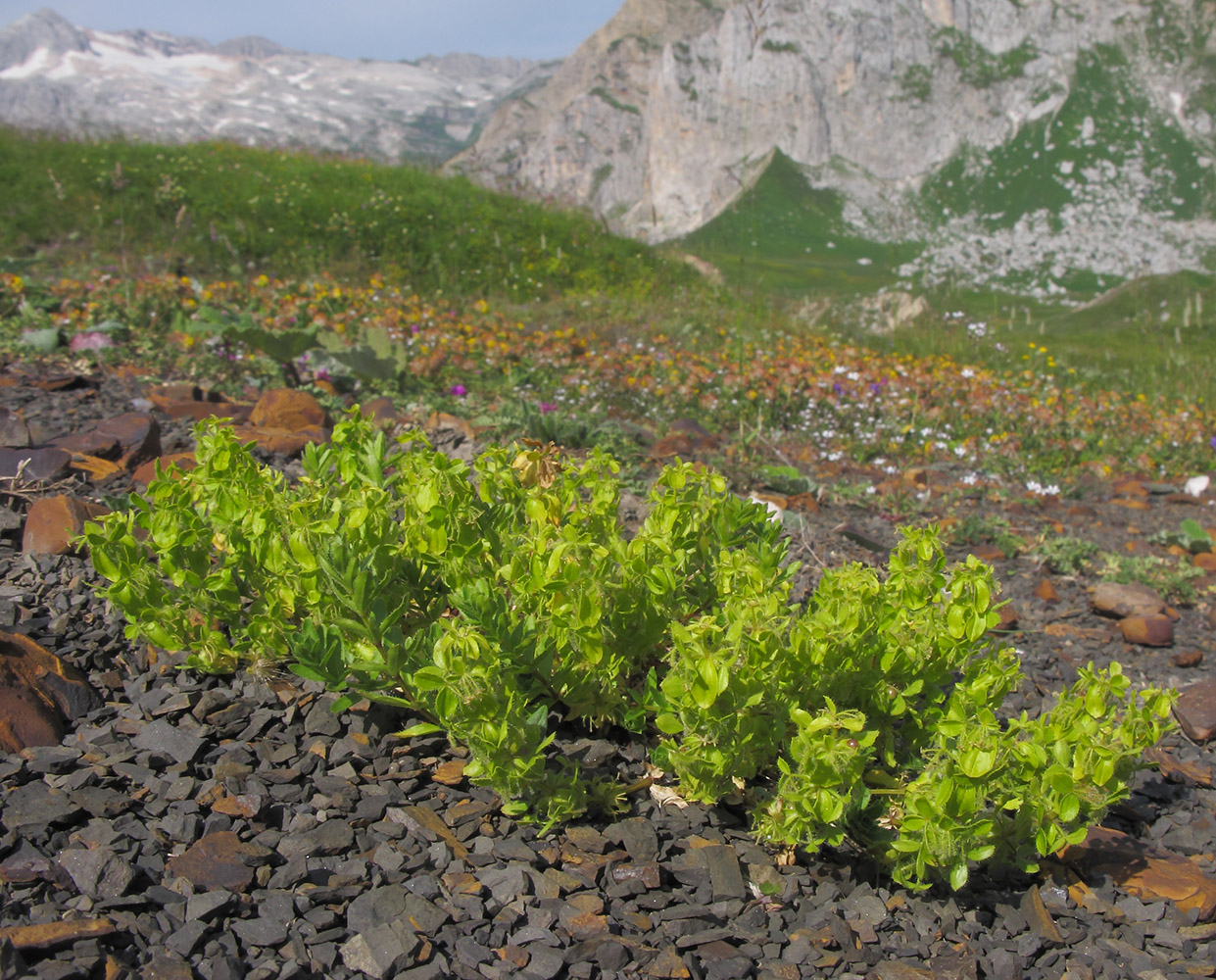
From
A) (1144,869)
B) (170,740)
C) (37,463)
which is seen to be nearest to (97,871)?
(170,740)

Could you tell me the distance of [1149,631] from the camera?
11.0 feet

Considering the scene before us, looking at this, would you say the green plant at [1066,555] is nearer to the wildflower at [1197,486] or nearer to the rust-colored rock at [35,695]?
the wildflower at [1197,486]

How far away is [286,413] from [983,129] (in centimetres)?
8063

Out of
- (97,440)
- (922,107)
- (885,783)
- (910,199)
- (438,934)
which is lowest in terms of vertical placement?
(438,934)

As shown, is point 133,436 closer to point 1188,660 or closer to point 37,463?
point 37,463

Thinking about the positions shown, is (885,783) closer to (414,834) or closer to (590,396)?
(414,834)

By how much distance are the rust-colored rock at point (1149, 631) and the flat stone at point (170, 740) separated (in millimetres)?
3433

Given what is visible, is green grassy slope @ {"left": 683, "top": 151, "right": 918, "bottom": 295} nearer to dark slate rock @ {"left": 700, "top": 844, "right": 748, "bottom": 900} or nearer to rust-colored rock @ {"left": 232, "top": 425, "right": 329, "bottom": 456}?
rust-colored rock @ {"left": 232, "top": 425, "right": 329, "bottom": 456}

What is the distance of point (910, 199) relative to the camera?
213ft

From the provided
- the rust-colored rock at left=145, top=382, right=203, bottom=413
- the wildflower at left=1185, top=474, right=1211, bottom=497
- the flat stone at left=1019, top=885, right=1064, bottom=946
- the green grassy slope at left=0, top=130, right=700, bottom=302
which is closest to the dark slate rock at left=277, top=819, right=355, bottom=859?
the flat stone at left=1019, top=885, right=1064, bottom=946

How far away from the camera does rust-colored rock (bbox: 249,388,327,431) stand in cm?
386

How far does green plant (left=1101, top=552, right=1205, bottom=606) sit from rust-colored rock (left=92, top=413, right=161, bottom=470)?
426cm

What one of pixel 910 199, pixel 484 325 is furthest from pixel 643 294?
pixel 910 199

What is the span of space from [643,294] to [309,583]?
30.4ft
